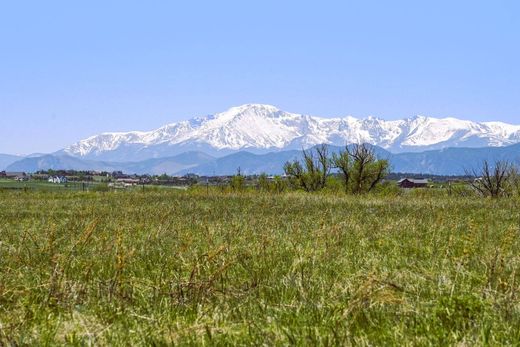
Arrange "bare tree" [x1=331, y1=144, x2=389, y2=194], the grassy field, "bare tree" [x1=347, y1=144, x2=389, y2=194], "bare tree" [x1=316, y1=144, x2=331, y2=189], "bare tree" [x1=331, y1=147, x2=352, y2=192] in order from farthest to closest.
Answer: "bare tree" [x1=316, y1=144, x2=331, y2=189] → "bare tree" [x1=331, y1=147, x2=352, y2=192] → "bare tree" [x1=331, y1=144, x2=389, y2=194] → "bare tree" [x1=347, y1=144, x2=389, y2=194] → the grassy field

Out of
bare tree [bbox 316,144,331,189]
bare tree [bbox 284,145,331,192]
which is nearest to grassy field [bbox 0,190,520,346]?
bare tree [bbox 316,144,331,189]

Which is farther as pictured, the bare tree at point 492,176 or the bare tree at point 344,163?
the bare tree at point 344,163

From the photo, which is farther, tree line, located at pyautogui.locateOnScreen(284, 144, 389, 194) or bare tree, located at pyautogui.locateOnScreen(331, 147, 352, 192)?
bare tree, located at pyautogui.locateOnScreen(331, 147, 352, 192)

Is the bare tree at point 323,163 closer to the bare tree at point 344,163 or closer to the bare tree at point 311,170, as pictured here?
the bare tree at point 311,170

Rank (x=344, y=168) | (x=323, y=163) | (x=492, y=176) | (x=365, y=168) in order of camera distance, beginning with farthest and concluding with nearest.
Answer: (x=323, y=163), (x=365, y=168), (x=344, y=168), (x=492, y=176)

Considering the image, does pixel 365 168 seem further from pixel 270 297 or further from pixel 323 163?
pixel 270 297

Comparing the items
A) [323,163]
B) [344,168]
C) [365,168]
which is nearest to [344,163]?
[344,168]

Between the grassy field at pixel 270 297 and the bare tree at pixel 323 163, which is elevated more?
the bare tree at pixel 323 163

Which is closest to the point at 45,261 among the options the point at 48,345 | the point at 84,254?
the point at 84,254

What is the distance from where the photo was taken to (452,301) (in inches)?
212

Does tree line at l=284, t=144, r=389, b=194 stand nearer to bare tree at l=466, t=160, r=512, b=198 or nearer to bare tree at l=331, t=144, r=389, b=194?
bare tree at l=331, t=144, r=389, b=194

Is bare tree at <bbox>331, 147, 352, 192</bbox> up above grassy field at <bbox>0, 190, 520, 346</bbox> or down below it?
above

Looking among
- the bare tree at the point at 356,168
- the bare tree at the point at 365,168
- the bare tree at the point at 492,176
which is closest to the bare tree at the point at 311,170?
the bare tree at the point at 356,168

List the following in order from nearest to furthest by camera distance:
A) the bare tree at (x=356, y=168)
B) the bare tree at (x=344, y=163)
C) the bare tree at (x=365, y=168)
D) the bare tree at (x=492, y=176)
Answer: the bare tree at (x=492, y=176), the bare tree at (x=365, y=168), the bare tree at (x=356, y=168), the bare tree at (x=344, y=163)
